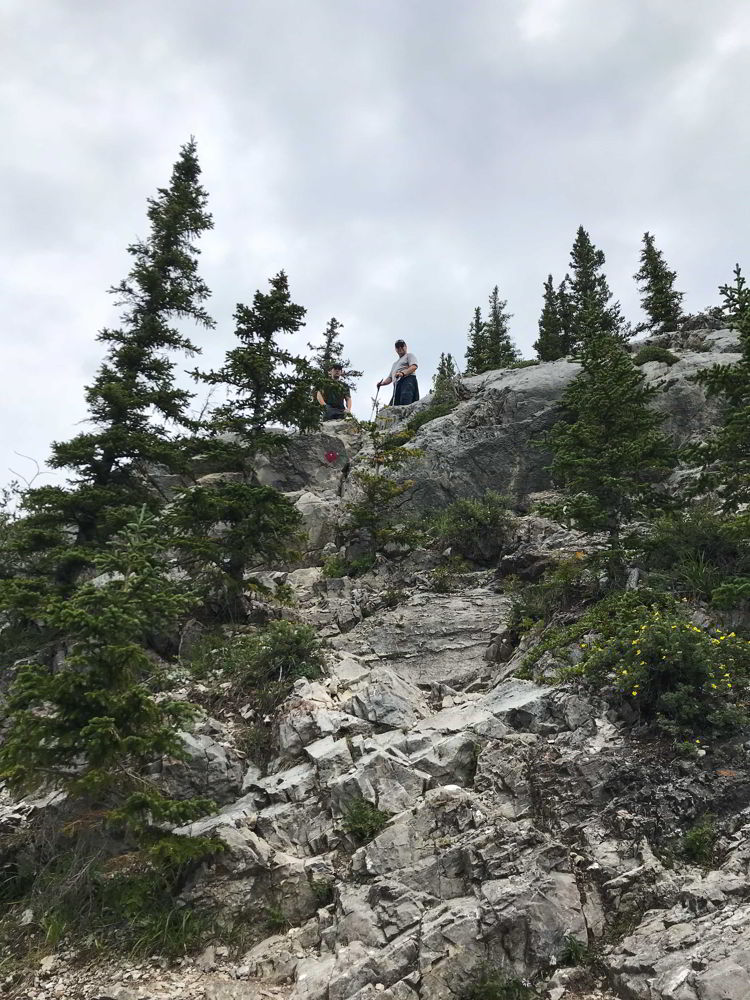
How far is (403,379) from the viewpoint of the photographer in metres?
32.7

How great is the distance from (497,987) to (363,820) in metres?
3.09

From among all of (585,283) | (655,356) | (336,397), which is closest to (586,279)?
(585,283)

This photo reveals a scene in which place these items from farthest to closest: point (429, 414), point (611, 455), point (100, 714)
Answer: point (429, 414) → point (611, 455) → point (100, 714)

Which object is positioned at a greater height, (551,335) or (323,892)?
(551,335)

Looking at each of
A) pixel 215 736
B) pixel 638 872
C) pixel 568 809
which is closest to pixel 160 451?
pixel 215 736

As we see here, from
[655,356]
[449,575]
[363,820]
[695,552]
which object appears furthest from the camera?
[655,356]

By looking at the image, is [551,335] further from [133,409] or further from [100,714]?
[100,714]

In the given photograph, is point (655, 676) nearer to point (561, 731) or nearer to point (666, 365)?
point (561, 731)

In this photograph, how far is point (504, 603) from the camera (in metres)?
15.4

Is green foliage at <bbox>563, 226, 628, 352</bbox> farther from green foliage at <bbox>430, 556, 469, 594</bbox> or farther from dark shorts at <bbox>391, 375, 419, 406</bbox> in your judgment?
green foliage at <bbox>430, 556, 469, 594</bbox>

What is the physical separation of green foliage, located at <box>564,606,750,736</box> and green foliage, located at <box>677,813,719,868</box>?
1.46 m

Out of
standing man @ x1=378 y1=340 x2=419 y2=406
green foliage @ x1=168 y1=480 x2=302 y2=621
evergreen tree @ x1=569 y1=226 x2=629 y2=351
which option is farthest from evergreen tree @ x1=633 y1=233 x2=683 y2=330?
green foliage @ x1=168 y1=480 x2=302 y2=621

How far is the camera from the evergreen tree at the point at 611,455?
13711 millimetres

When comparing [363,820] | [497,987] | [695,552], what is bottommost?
[497,987]
